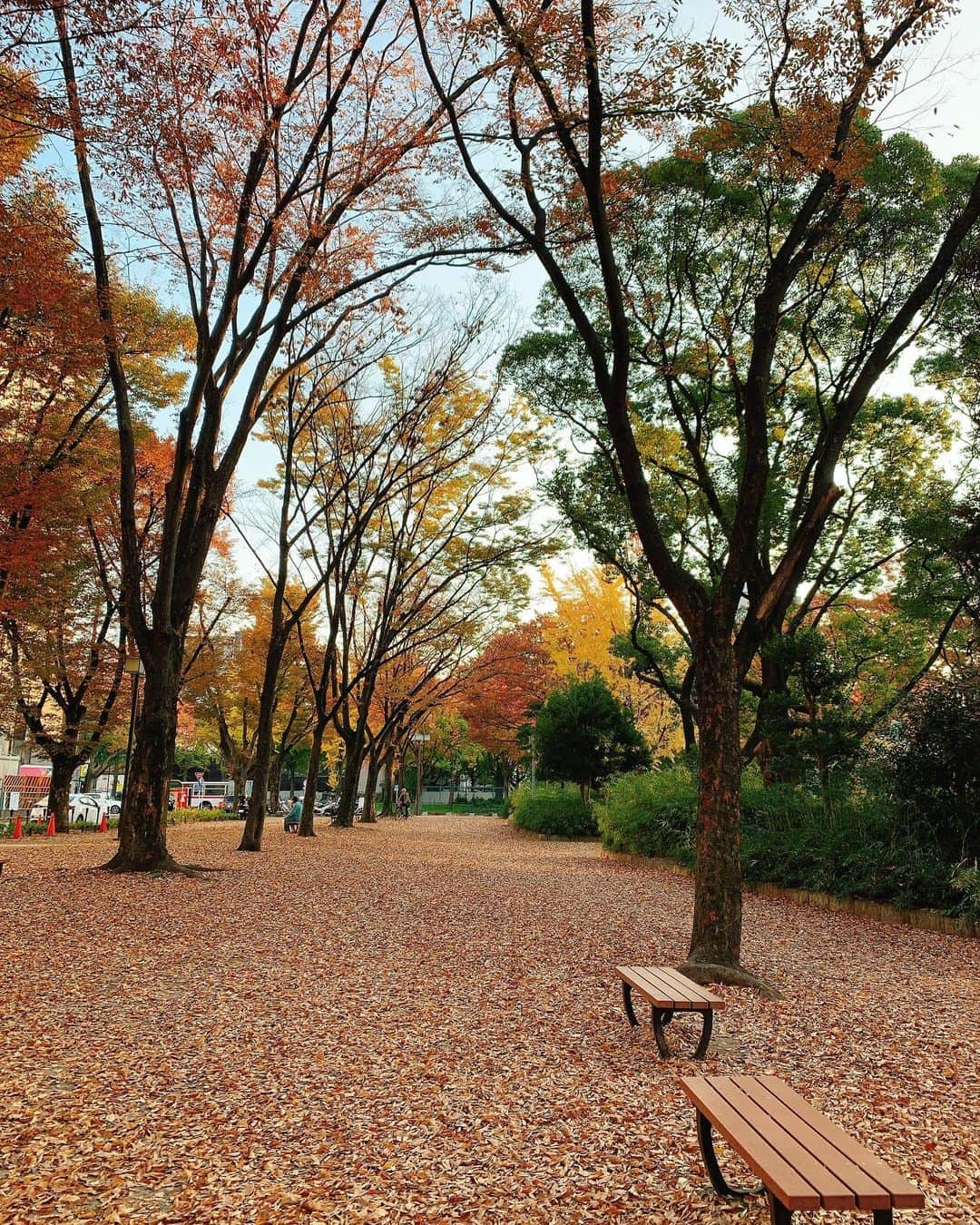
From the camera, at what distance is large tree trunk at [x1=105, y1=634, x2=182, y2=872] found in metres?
9.93

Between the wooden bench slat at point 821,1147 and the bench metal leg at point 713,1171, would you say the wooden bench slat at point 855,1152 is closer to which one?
the wooden bench slat at point 821,1147

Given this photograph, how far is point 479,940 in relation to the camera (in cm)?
725

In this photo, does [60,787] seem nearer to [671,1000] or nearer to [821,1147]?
[671,1000]

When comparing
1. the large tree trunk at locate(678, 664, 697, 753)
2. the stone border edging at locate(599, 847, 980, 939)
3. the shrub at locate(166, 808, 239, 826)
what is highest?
the large tree trunk at locate(678, 664, 697, 753)

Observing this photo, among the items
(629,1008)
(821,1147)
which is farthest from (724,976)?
(821,1147)

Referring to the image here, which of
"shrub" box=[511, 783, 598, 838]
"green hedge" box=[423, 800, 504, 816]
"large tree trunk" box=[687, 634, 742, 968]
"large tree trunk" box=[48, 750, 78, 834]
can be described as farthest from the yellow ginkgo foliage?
"green hedge" box=[423, 800, 504, 816]

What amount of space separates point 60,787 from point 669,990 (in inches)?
772

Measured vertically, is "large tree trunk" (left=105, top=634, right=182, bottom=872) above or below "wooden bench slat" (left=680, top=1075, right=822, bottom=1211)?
above

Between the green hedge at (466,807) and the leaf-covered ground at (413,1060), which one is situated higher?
the leaf-covered ground at (413,1060)

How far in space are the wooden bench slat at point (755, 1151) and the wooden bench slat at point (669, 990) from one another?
121 cm

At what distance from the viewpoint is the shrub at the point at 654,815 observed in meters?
13.6

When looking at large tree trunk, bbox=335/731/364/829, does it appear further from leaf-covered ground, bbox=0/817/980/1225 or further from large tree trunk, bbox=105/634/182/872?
leaf-covered ground, bbox=0/817/980/1225

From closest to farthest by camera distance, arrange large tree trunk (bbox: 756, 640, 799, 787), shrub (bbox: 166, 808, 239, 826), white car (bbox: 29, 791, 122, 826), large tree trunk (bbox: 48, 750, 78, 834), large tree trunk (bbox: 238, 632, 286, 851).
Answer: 1. large tree trunk (bbox: 756, 640, 799, 787)
2. large tree trunk (bbox: 238, 632, 286, 851)
3. large tree trunk (bbox: 48, 750, 78, 834)
4. shrub (bbox: 166, 808, 239, 826)
5. white car (bbox: 29, 791, 122, 826)

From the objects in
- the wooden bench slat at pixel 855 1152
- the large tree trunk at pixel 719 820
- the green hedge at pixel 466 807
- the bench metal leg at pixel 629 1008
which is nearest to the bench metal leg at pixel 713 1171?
the wooden bench slat at pixel 855 1152
